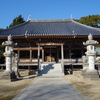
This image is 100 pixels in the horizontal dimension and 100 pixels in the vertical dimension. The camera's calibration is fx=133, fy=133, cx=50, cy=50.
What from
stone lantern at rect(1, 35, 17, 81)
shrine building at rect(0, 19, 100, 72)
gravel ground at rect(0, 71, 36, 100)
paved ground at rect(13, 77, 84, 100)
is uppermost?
shrine building at rect(0, 19, 100, 72)

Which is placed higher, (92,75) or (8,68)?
(8,68)

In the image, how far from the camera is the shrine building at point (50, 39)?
16.9 meters

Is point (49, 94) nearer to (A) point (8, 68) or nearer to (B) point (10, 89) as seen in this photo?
(B) point (10, 89)

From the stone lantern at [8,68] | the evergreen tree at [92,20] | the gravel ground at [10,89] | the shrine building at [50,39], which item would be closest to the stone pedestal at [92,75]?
the gravel ground at [10,89]

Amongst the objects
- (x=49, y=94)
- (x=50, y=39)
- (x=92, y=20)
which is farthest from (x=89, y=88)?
(x=92, y=20)

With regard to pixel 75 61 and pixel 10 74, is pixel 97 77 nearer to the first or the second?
pixel 10 74

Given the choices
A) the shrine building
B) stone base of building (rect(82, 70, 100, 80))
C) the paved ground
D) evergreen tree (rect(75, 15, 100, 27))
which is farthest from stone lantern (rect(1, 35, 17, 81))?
evergreen tree (rect(75, 15, 100, 27))

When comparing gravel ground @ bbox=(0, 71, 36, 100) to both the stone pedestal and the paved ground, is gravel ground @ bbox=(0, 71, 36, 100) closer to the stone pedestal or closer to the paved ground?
the paved ground

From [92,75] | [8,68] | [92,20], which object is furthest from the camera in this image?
[92,20]

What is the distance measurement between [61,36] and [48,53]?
6340 millimetres

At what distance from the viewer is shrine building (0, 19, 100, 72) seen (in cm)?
1691

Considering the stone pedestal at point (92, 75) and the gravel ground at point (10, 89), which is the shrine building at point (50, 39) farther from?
the gravel ground at point (10, 89)

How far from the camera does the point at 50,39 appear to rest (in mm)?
17875

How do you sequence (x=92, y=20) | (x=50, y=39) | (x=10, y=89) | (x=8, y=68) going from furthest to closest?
(x=92, y=20) → (x=50, y=39) → (x=8, y=68) → (x=10, y=89)
